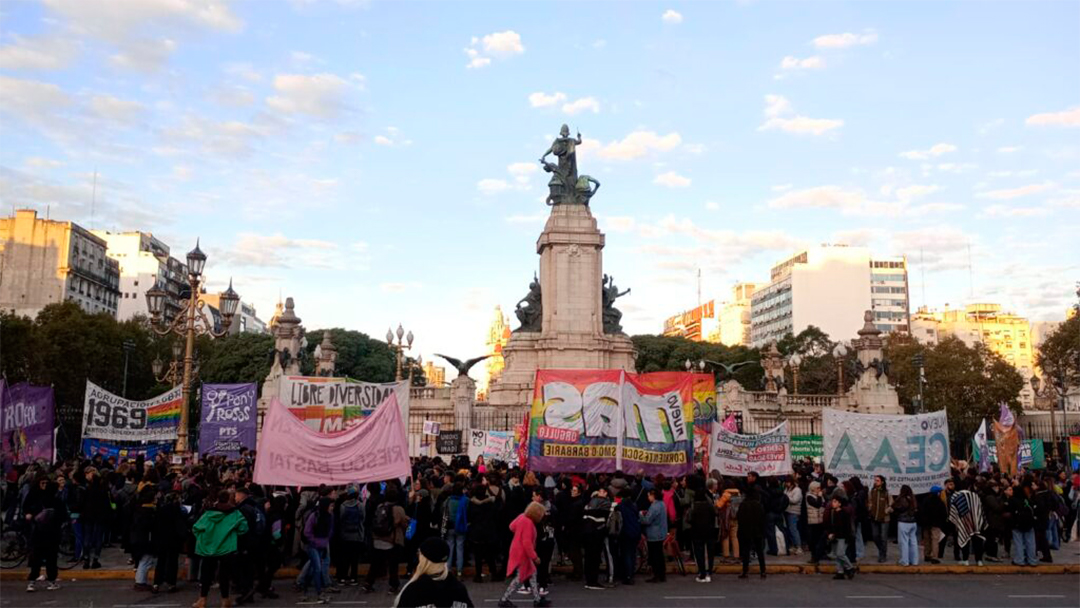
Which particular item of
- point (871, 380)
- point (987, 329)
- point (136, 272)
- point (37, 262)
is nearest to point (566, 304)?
point (871, 380)

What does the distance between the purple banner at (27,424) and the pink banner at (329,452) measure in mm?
7818

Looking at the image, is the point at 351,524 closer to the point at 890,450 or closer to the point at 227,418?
the point at 227,418

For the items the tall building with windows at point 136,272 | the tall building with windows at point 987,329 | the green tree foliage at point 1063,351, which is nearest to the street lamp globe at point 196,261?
the green tree foliage at point 1063,351

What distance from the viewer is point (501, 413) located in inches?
1583

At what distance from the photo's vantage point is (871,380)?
43.0 meters

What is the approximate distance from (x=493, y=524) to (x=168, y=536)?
4.95 m

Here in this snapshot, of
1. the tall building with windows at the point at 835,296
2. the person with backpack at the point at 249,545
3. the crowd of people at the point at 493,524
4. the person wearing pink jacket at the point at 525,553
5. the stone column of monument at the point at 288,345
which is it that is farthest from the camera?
the tall building with windows at the point at 835,296

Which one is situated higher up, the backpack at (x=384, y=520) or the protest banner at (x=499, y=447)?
the protest banner at (x=499, y=447)

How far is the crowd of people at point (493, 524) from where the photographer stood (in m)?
12.4

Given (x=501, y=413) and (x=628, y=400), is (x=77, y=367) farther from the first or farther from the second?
(x=628, y=400)

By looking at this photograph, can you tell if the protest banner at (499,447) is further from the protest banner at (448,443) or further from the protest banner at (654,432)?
the protest banner at (654,432)

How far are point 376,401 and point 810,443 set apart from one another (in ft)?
49.6

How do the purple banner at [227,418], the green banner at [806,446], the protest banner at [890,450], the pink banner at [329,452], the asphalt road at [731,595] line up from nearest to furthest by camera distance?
the asphalt road at [731,595]
the pink banner at [329,452]
the protest banner at [890,450]
the purple banner at [227,418]
the green banner at [806,446]

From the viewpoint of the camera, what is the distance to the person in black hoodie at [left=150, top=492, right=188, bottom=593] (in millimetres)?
12734
